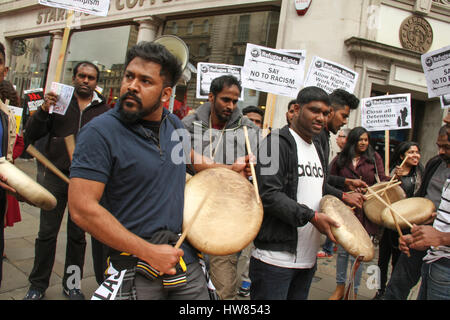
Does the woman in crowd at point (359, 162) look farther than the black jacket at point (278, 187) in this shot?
Yes

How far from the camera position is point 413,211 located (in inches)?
98.0

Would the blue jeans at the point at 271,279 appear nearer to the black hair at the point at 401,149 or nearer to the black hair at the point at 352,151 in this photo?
the black hair at the point at 352,151

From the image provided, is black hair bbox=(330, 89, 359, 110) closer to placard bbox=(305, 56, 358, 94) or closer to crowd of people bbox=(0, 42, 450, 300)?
crowd of people bbox=(0, 42, 450, 300)

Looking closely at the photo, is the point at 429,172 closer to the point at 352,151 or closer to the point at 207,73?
the point at 352,151

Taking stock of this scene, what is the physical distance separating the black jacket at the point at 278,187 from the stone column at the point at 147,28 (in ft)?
29.9

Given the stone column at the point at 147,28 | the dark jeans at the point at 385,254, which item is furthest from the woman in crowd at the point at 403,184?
the stone column at the point at 147,28

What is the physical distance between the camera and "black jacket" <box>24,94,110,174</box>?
2971 mm

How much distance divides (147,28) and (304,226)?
377 inches

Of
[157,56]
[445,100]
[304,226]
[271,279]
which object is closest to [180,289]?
[271,279]

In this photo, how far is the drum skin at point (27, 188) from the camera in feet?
6.70

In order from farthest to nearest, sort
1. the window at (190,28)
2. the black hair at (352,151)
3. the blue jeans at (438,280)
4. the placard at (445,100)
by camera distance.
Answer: the window at (190,28) < the black hair at (352,151) < the placard at (445,100) < the blue jeans at (438,280)

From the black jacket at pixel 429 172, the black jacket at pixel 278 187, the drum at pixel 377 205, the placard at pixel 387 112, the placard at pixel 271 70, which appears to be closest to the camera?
the black jacket at pixel 278 187

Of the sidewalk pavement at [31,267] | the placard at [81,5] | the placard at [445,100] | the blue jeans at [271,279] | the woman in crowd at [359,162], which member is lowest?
the sidewalk pavement at [31,267]

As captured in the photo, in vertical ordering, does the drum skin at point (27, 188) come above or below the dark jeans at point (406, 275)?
above
